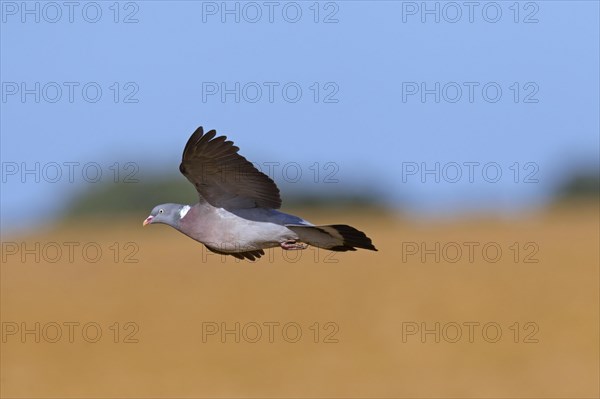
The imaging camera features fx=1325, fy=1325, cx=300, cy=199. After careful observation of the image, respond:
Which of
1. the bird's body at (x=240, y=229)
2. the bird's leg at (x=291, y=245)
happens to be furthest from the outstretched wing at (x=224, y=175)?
the bird's leg at (x=291, y=245)

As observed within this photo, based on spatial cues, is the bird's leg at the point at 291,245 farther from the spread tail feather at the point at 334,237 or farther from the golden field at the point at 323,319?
the golden field at the point at 323,319

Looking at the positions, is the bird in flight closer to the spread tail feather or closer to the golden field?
the spread tail feather

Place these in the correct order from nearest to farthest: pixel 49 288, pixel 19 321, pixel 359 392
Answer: pixel 359 392 → pixel 19 321 → pixel 49 288

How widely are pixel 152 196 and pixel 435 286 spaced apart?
27761 millimetres

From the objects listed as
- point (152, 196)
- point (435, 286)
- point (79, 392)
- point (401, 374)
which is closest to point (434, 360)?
point (401, 374)

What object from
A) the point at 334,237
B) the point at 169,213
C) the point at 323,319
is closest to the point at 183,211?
the point at 169,213

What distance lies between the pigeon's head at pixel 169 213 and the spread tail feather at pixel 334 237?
1.10 m

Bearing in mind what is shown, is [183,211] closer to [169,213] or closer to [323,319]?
[169,213]

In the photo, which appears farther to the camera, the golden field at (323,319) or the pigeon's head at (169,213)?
the golden field at (323,319)

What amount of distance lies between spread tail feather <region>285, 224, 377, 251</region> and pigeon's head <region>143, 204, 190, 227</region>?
1.10 m

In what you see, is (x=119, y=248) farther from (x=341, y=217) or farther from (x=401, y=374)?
(x=401, y=374)

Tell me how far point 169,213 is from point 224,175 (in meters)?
0.75

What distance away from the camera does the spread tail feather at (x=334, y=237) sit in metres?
10.9

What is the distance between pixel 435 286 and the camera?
36.3 m
